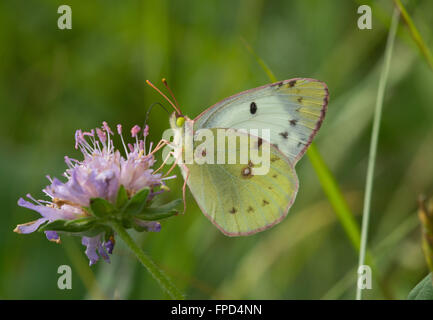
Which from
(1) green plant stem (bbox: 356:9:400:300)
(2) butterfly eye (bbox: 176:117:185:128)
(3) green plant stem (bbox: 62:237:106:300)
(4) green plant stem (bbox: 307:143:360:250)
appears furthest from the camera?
(3) green plant stem (bbox: 62:237:106:300)

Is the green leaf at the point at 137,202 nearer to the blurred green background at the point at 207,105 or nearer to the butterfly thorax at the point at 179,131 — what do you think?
the butterfly thorax at the point at 179,131

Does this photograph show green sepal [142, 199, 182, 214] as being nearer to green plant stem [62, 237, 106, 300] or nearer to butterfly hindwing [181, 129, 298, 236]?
butterfly hindwing [181, 129, 298, 236]

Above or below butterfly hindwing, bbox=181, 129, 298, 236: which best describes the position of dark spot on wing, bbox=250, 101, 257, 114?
above

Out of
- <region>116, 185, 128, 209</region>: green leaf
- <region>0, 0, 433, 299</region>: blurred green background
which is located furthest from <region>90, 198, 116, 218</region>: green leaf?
<region>0, 0, 433, 299</region>: blurred green background

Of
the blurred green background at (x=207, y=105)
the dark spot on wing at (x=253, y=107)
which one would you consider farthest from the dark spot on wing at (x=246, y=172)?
the blurred green background at (x=207, y=105)

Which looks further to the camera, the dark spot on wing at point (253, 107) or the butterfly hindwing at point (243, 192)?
the dark spot on wing at point (253, 107)

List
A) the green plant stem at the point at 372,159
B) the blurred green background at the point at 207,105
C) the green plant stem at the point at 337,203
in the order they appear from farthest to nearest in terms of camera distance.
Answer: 1. the blurred green background at the point at 207,105
2. the green plant stem at the point at 337,203
3. the green plant stem at the point at 372,159

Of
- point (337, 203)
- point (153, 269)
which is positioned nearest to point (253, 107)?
point (337, 203)
